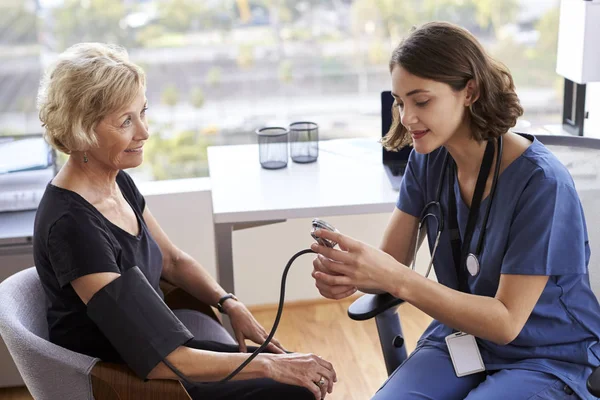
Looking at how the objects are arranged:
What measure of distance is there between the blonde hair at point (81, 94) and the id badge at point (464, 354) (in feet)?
2.76

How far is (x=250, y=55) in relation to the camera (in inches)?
122

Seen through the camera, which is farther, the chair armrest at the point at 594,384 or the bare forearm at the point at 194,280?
the bare forearm at the point at 194,280

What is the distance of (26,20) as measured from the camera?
2908 mm

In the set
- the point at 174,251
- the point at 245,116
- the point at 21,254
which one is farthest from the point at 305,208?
the point at 245,116

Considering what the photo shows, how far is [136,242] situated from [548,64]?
2.20m

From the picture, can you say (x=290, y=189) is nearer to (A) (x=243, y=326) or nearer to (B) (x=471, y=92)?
(A) (x=243, y=326)

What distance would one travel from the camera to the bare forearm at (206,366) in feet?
4.72

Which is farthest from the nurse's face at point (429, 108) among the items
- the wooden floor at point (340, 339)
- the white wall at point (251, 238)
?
the white wall at point (251, 238)

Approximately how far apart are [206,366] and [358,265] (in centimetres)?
35

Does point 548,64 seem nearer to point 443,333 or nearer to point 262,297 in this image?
point 262,297

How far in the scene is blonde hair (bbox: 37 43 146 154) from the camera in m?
1.51

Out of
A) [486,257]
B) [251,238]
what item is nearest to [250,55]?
[251,238]

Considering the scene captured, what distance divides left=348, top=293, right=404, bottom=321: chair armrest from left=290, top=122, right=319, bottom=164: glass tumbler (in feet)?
3.04

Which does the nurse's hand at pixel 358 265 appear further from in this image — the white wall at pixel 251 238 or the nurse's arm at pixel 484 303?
the white wall at pixel 251 238
